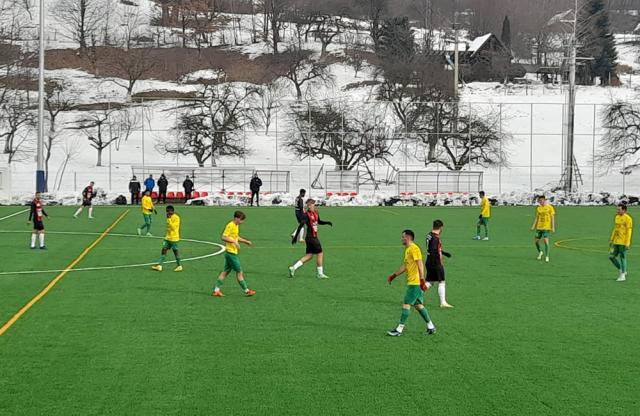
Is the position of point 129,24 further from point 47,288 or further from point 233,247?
point 233,247

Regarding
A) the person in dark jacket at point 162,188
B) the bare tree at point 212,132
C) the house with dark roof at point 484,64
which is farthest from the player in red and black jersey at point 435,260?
the house with dark roof at point 484,64

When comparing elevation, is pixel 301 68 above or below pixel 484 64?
below

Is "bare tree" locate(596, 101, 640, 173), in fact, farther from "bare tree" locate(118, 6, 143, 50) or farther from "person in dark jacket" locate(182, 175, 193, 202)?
"bare tree" locate(118, 6, 143, 50)

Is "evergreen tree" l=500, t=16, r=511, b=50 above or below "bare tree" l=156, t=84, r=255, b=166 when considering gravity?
above

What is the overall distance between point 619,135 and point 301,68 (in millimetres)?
47328

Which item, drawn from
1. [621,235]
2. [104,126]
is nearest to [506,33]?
[104,126]

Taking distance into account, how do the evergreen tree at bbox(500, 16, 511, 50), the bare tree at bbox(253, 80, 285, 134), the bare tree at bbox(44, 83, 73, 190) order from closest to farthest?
the bare tree at bbox(253, 80, 285, 134), the bare tree at bbox(44, 83, 73, 190), the evergreen tree at bbox(500, 16, 511, 50)

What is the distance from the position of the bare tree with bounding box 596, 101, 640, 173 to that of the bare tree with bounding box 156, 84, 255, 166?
32.0m

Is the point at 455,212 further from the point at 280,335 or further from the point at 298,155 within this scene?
the point at 280,335

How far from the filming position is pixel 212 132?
7094cm

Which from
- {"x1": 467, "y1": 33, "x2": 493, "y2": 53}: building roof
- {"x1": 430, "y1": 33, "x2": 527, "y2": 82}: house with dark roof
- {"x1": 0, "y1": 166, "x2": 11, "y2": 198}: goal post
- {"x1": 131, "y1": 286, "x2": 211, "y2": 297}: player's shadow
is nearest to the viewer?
{"x1": 131, "y1": 286, "x2": 211, "y2": 297}: player's shadow

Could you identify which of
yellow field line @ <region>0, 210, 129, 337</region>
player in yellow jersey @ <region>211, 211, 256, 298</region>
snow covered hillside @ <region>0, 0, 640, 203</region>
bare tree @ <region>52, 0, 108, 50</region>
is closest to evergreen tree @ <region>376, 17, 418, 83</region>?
snow covered hillside @ <region>0, 0, 640, 203</region>

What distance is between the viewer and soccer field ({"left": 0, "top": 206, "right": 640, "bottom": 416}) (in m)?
10.6

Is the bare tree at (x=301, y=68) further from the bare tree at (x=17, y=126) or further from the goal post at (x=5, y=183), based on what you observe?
the goal post at (x=5, y=183)
